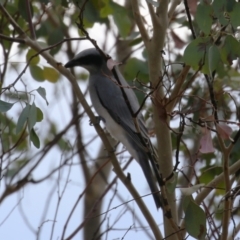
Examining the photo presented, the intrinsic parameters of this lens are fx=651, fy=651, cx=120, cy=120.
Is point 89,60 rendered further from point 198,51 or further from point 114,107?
point 198,51

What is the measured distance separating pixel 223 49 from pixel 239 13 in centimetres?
18

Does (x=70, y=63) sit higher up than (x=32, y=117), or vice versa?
(x=70, y=63)

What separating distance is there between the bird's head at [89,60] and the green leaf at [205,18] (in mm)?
1837

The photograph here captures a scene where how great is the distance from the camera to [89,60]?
13.6ft

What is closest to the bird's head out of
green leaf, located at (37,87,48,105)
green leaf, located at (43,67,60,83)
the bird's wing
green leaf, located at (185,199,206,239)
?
the bird's wing

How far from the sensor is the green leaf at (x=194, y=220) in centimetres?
217

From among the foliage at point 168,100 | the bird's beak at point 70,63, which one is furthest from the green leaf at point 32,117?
the bird's beak at point 70,63

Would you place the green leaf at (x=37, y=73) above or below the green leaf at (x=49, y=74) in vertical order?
below

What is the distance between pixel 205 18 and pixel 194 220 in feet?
2.23

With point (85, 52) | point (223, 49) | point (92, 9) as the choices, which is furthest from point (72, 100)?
point (223, 49)

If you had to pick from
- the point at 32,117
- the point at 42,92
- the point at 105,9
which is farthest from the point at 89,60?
the point at 32,117

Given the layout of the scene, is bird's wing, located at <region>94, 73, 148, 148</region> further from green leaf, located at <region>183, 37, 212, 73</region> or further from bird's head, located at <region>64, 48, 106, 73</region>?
green leaf, located at <region>183, 37, 212, 73</region>

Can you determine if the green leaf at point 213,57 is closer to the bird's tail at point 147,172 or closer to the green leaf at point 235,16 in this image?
the green leaf at point 235,16

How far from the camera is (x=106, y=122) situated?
13.1 ft
